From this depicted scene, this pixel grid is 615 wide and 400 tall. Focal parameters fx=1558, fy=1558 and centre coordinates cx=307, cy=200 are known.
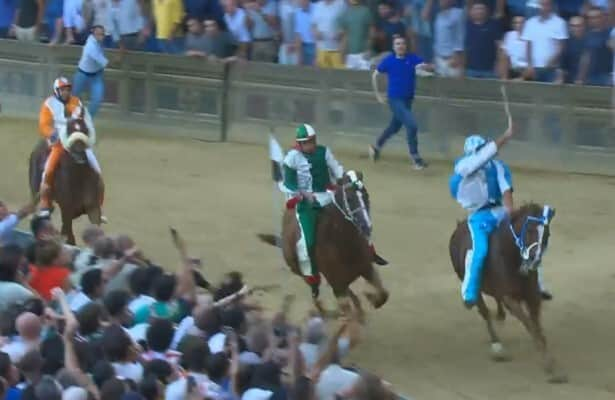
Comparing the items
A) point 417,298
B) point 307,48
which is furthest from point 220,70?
point 417,298

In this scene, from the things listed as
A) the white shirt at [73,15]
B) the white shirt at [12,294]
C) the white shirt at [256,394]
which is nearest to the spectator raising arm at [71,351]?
the white shirt at [12,294]

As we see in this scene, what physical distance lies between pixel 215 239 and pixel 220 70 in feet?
20.6

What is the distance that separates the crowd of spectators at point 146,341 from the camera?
9070mm

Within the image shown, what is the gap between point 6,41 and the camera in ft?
88.4

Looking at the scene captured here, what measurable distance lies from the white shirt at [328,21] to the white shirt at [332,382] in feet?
46.9

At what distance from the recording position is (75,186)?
17641 millimetres

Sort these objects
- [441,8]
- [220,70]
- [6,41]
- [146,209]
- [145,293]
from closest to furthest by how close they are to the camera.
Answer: [145,293] → [146,209] → [441,8] → [220,70] → [6,41]

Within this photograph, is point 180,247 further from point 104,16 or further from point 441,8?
point 104,16

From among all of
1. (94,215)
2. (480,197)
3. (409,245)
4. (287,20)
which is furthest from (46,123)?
(287,20)

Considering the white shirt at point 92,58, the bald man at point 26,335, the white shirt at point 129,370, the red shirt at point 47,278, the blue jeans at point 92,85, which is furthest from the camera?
the blue jeans at point 92,85

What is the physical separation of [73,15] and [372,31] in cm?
563

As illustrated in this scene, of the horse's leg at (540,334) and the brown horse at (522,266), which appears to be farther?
the horse's leg at (540,334)

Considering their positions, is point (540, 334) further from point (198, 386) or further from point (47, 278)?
point (198, 386)

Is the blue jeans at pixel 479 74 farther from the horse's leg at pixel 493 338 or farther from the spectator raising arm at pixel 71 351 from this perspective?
the spectator raising arm at pixel 71 351
